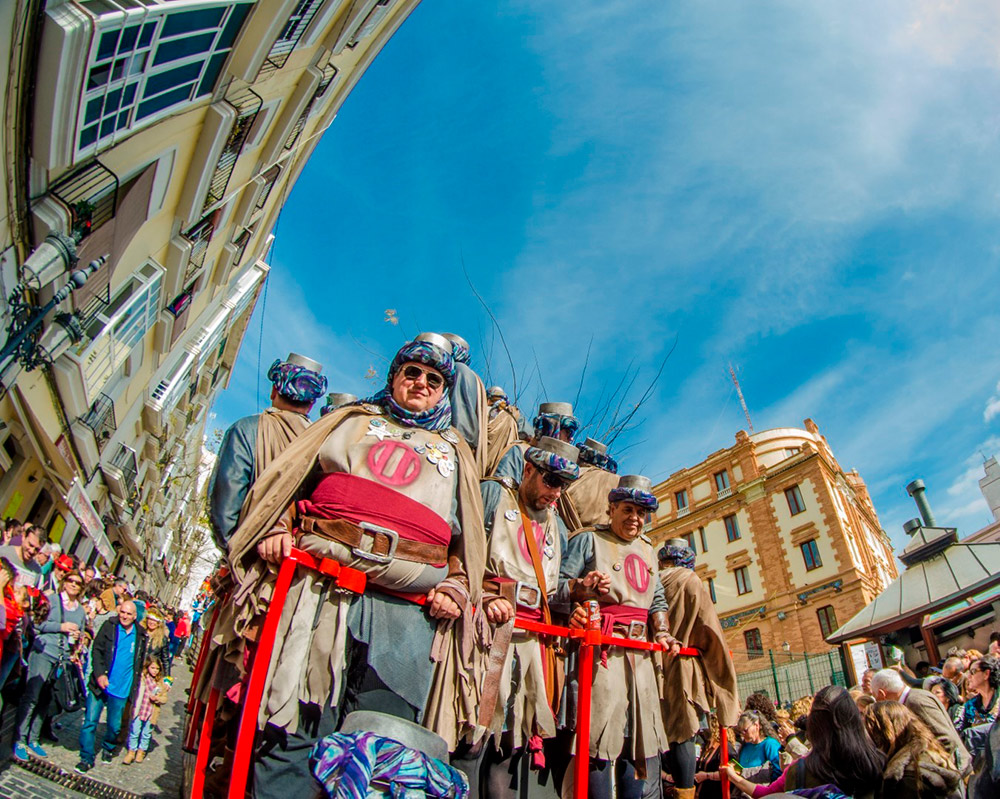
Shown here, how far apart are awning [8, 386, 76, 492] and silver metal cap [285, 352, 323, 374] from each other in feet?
26.2

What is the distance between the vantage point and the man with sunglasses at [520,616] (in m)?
2.73

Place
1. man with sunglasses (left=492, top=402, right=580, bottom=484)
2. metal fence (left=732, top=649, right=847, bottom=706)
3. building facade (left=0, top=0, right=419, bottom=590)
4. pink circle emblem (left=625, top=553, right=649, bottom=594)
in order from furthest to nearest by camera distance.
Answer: metal fence (left=732, top=649, right=847, bottom=706), building facade (left=0, top=0, right=419, bottom=590), man with sunglasses (left=492, top=402, right=580, bottom=484), pink circle emblem (left=625, top=553, right=649, bottom=594)

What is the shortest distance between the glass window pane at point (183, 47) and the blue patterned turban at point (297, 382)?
6554mm

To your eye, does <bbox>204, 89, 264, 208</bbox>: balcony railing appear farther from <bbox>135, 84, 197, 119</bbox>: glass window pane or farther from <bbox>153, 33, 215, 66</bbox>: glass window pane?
<bbox>153, 33, 215, 66</bbox>: glass window pane

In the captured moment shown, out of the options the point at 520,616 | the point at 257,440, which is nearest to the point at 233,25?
the point at 257,440

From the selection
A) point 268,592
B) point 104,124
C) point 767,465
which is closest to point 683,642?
point 268,592

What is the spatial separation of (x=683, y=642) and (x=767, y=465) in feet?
107

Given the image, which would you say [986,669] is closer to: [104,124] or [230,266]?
[104,124]

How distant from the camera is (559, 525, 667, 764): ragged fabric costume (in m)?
3.25

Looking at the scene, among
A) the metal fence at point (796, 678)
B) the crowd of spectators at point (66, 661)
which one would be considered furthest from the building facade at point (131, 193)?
the metal fence at point (796, 678)

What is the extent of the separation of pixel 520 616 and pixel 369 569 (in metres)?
1.17

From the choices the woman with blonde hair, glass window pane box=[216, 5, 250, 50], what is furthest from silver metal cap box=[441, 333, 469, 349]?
glass window pane box=[216, 5, 250, 50]

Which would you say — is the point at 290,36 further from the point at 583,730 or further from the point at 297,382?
the point at 583,730

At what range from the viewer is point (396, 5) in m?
14.3
